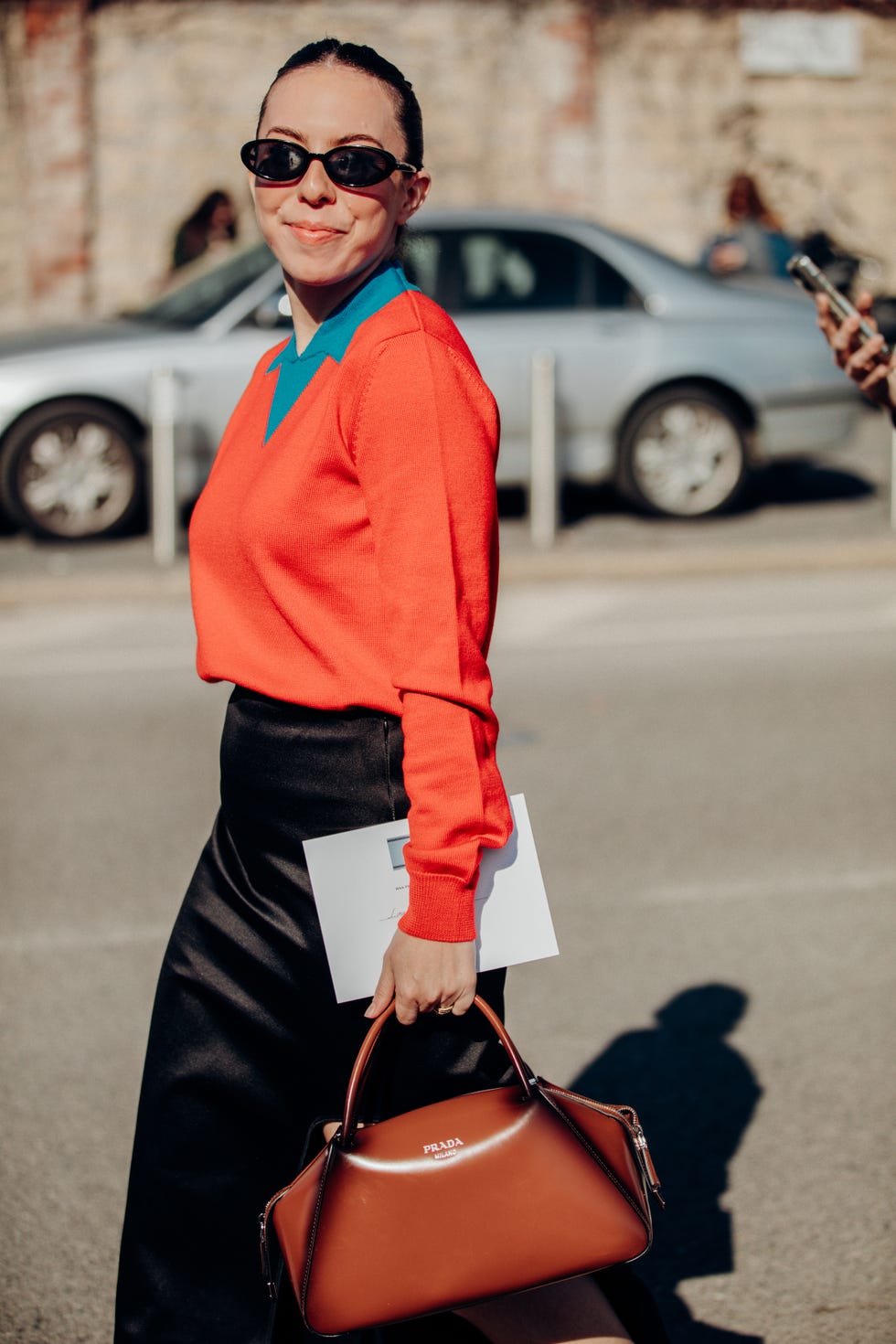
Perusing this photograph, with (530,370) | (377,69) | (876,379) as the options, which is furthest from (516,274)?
(377,69)

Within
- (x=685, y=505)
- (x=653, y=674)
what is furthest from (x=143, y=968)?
(x=685, y=505)

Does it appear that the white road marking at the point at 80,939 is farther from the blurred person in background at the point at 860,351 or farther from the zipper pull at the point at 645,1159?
the zipper pull at the point at 645,1159

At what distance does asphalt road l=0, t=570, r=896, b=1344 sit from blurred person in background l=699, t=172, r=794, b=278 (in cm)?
456

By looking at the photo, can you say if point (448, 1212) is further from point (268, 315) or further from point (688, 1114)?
point (268, 315)

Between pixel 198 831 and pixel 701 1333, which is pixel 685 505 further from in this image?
pixel 701 1333

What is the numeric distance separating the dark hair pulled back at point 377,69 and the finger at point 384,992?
3.22 feet

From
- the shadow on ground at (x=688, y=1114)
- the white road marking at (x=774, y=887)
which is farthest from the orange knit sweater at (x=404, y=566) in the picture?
the white road marking at (x=774, y=887)

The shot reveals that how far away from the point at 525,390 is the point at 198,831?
4980 mm

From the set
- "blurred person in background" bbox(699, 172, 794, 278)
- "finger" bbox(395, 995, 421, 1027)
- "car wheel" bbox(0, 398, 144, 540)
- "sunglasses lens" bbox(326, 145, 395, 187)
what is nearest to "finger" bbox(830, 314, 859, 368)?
"sunglasses lens" bbox(326, 145, 395, 187)

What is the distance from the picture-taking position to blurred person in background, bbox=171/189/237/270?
1278 centimetres

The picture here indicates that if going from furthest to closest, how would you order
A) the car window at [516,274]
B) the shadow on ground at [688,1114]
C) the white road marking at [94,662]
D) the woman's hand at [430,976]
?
the car window at [516,274]
the white road marking at [94,662]
the shadow on ground at [688,1114]
the woman's hand at [430,976]

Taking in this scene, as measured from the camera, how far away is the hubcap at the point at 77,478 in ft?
30.7

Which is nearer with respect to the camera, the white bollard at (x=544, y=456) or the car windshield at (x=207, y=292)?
the white bollard at (x=544, y=456)

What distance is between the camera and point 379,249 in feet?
6.63
